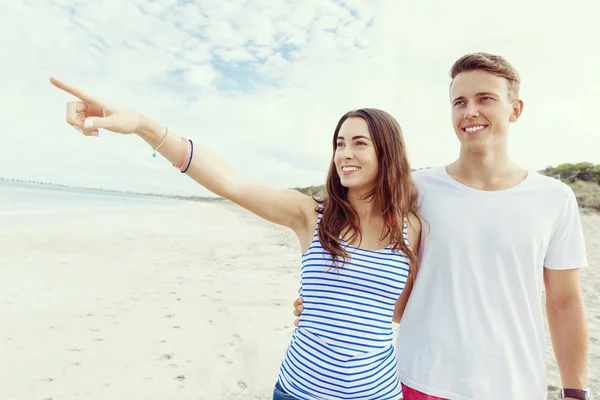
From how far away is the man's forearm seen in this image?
201 cm

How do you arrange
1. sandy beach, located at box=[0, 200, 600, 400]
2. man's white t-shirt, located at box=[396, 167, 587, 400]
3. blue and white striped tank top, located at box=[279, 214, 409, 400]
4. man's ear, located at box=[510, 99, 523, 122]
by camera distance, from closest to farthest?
blue and white striped tank top, located at box=[279, 214, 409, 400], man's white t-shirt, located at box=[396, 167, 587, 400], man's ear, located at box=[510, 99, 523, 122], sandy beach, located at box=[0, 200, 600, 400]

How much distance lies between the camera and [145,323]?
5.19 meters

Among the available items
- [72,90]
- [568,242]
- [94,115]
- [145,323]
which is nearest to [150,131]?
[94,115]

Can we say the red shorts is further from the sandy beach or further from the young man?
the sandy beach

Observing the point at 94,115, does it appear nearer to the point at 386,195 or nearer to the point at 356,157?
the point at 356,157

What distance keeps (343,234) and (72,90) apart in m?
1.42

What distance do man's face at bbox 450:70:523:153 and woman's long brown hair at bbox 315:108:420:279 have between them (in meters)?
0.33

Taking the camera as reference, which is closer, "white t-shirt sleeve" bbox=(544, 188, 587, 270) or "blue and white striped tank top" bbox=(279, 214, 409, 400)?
"blue and white striped tank top" bbox=(279, 214, 409, 400)

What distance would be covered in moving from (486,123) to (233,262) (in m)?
8.14

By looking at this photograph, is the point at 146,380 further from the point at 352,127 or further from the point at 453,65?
the point at 453,65

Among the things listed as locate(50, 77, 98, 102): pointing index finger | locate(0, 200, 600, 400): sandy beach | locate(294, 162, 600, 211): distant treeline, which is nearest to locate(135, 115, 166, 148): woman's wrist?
locate(50, 77, 98, 102): pointing index finger

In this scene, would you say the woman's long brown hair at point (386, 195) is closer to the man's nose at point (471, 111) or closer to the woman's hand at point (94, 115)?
the man's nose at point (471, 111)

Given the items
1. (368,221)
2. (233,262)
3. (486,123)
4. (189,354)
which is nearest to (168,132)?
(368,221)

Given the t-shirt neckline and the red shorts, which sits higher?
the t-shirt neckline
